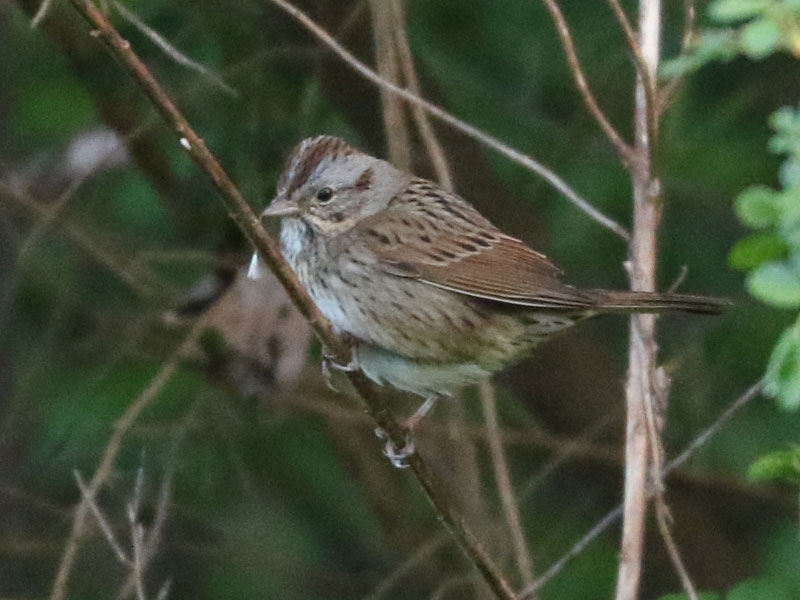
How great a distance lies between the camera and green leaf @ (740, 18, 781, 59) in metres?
1.85

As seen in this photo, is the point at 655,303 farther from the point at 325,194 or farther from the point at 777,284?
the point at 777,284

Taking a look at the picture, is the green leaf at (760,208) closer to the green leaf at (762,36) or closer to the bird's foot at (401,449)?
the green leaf at (762,36)

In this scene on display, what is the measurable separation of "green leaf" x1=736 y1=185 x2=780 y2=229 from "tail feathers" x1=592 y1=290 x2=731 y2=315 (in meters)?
1.20

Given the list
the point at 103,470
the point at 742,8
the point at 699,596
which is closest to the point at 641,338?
the point at 699,596

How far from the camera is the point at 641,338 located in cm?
286

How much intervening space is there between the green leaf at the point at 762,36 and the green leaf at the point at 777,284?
28cm

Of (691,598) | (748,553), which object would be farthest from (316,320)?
(748,553)

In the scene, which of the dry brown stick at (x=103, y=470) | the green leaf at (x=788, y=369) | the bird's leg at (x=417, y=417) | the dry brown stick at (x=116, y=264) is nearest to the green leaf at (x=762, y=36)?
the green leaf at (x=788, y=369)

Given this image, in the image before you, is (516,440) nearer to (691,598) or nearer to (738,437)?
(738,437)

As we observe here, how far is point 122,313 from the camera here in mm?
4602

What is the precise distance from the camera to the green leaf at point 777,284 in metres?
1.82

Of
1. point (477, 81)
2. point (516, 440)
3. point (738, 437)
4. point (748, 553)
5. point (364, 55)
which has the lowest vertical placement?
point (748, 553)

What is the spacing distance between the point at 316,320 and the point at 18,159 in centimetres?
263

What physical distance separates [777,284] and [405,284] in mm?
1593
